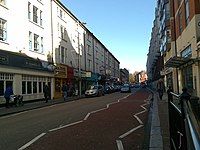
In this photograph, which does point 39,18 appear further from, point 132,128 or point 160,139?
point 160,139

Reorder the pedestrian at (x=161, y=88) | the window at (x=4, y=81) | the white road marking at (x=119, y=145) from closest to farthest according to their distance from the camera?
the white road marking at (x=119, y=145) → the window at (x=4, y=81) → the pedestrian at (x=161, y=88)

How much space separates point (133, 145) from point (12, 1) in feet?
64.7

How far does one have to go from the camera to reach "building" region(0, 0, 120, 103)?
21344mm

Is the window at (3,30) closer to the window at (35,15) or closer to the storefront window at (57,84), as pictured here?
the window at (35,15)

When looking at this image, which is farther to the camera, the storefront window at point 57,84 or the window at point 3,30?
the storefront window at point 57,84

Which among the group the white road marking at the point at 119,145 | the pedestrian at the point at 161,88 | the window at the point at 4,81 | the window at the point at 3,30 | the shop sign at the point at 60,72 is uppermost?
the window at the point at 3,30

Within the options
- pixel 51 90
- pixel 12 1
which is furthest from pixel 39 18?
pixel 51 90

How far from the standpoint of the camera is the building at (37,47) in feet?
70.0

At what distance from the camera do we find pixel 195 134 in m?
1.91

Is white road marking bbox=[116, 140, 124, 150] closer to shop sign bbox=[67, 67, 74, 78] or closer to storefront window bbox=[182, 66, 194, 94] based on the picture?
storefront window bbox=[182, 66, 194, 94]

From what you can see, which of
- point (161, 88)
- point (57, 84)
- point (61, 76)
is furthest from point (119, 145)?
point (61, 76)

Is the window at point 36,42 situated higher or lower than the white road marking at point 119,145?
higher

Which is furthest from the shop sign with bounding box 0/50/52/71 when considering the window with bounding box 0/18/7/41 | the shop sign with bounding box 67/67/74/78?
the shop sign with bounding box 67/67/74/78

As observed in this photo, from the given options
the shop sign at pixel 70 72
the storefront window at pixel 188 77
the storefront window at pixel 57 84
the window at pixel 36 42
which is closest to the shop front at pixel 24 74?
the window at pixel 36 42
